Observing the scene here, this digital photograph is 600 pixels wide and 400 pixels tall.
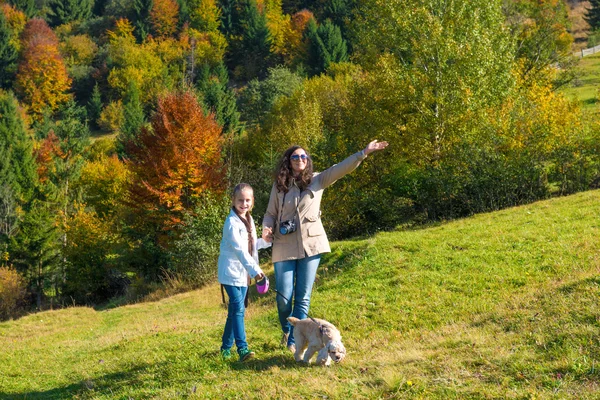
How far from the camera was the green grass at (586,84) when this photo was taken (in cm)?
4119

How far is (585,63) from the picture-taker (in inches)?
2235

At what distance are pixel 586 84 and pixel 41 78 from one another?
72971mm

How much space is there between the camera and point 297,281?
6.89 m

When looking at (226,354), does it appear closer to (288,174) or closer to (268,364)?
(268,364)

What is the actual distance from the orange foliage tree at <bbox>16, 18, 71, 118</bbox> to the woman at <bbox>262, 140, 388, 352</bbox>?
82224mm

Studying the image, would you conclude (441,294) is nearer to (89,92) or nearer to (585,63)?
(585,63)

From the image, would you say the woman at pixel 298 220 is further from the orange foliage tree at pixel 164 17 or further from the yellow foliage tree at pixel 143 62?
the orange foliage tree at pixel 164 17

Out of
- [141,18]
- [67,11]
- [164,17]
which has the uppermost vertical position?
[67,11]

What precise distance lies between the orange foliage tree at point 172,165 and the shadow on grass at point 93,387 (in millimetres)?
19669

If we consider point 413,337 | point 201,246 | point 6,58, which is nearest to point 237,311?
point 413,337

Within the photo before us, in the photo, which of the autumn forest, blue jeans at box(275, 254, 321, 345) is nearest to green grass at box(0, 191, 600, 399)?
blue jeans at box(275, 254, 321, 345)

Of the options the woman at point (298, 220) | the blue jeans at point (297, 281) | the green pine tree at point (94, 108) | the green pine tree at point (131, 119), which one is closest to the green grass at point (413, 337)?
the blue jeans at point (297, 281)

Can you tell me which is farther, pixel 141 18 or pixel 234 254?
pixel 141 18

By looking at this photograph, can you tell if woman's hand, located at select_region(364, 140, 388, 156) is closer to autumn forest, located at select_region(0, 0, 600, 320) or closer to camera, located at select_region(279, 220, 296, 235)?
camera, located at select_region(279, 220, 296, 235)
